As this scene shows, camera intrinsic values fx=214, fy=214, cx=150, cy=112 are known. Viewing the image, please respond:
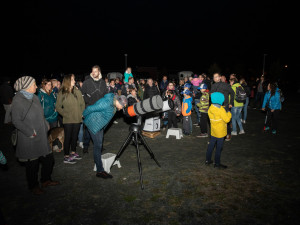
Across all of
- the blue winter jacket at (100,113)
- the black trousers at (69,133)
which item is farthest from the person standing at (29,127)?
the black trousers at (69,133)

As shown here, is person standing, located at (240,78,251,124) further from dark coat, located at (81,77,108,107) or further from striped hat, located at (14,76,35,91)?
striped hat, located at (14,76,35,91)

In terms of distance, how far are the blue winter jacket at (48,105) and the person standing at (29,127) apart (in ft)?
7.06

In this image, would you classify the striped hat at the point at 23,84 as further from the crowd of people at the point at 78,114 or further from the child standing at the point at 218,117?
the child standing at the point at 218,117

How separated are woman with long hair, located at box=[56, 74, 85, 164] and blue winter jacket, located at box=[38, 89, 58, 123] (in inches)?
38.4

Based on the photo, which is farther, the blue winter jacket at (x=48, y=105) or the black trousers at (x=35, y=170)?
the blue winter jacket at (x=48, y=105)

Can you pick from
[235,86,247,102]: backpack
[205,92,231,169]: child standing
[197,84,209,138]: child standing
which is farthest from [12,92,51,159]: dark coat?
[235,86,247,102]: backpack

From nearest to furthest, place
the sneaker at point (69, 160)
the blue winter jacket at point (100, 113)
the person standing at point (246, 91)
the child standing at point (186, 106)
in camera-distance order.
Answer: the blue winter jacket at point (100, 113), the sneaker at point (69, 160), the child standing at point (186, 106), the person standing at point (246, 91)

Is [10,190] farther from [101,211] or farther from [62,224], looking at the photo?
[101,211]

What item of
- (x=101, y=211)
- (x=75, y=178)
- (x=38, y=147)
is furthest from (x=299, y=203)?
(x=38, y=147)

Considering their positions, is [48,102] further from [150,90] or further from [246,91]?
[246,91]

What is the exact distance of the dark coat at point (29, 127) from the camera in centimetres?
353

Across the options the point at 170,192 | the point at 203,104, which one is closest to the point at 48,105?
the point at 170,192

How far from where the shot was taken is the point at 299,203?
12.2 ft

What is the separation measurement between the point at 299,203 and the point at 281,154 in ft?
8.25
